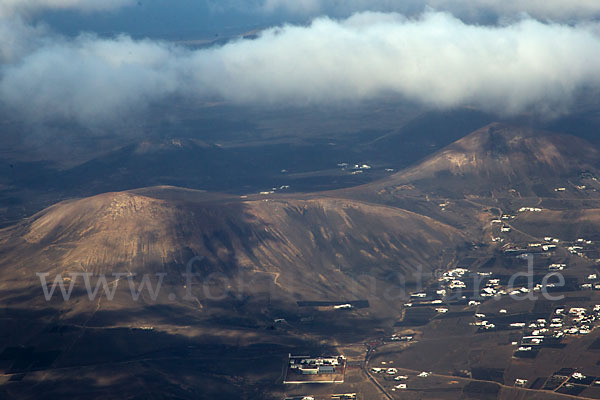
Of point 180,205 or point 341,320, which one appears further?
point 180,205

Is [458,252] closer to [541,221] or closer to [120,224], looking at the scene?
[541,221]

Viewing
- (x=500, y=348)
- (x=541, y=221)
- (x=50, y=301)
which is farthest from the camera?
(x=541, y=221)

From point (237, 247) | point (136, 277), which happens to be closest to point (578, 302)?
point (237, 247)

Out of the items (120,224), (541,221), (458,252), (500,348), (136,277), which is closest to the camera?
(500,348)

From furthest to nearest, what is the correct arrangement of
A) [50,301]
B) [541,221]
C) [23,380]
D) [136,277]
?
1. [541,221]
2. [136,277]
3. [50,301]
4. [23,380]

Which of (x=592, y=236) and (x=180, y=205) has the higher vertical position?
(x=180, y=205)

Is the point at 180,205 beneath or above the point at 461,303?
above

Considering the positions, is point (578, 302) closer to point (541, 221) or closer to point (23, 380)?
point (541, 221)

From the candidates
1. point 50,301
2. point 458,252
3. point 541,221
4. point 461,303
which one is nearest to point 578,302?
point 461,303

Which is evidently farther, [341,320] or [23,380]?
[341,320]
